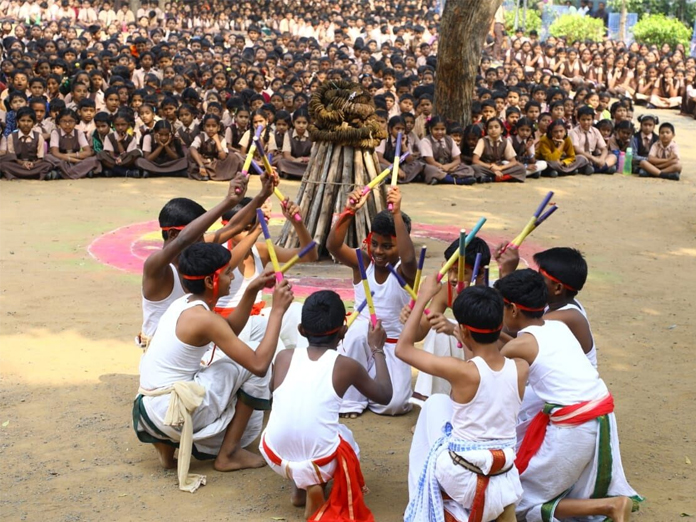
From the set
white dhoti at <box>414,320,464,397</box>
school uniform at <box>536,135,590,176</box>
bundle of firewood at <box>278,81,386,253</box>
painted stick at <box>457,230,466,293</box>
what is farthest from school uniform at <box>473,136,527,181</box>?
painted stick at <box>457,230,466,293</box>

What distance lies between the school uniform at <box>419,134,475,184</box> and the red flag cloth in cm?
A: 799

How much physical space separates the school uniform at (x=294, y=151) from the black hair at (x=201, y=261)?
24.9ft

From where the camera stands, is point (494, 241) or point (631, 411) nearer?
point (631, 411)

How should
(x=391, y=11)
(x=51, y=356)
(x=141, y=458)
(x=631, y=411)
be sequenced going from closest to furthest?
(x=141, y=458), (x=631, y=411), (x=51, y=356), (x=391, y=11)

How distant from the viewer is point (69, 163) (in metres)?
11.3

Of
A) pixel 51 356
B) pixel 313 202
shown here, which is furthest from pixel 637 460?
pixel 313 202

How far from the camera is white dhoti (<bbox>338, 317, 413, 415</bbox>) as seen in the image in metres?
4.81

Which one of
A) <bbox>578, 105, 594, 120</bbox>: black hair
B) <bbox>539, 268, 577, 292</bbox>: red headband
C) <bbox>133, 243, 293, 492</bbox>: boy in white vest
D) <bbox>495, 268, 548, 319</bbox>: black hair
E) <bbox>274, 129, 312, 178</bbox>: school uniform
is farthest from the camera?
<bbox>578, 105, 594, 120</bbox>: black hair

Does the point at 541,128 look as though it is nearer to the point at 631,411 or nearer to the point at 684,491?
the point at 631,411

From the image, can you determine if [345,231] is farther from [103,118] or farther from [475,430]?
[103,118]

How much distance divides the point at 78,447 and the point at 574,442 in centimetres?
223

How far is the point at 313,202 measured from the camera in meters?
7.35

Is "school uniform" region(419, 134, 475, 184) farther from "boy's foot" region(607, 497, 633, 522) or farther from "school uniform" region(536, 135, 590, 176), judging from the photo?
"boy's foot" region(607, 497, 633, 522)

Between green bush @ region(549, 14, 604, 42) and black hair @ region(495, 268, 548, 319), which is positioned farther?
green bush @ region(549, 14, 604, 42)
